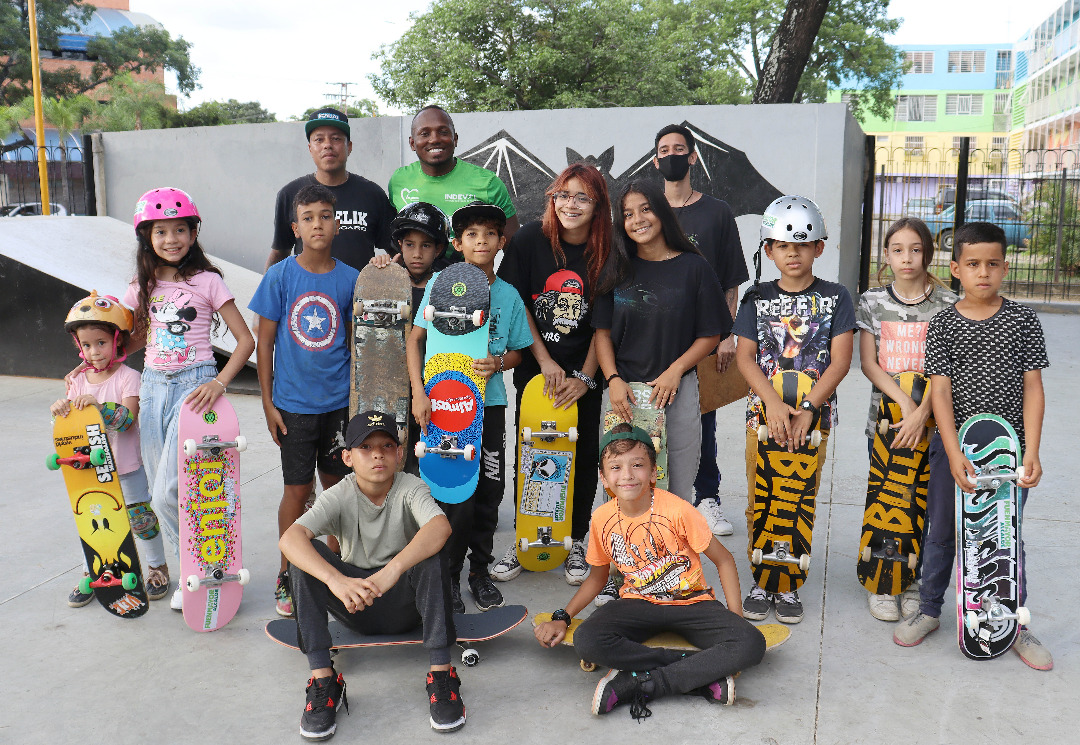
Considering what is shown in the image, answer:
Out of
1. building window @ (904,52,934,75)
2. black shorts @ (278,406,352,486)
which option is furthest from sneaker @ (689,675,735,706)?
building window @ (904,52,934,75)

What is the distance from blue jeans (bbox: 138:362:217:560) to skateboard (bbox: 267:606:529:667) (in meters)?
0.69

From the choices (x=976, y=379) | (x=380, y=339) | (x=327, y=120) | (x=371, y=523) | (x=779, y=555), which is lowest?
(x=779, y=555)

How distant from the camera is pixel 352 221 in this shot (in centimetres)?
386

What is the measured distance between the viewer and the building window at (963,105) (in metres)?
71.8

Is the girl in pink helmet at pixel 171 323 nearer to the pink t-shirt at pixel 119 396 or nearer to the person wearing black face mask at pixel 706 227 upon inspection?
the pink t-shirt at pixel 119 396

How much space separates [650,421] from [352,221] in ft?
5.40

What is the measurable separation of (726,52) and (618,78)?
27.2 ft

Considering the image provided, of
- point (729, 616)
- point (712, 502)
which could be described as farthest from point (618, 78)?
point (729, 616)

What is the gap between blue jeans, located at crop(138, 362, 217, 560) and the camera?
10.7ft

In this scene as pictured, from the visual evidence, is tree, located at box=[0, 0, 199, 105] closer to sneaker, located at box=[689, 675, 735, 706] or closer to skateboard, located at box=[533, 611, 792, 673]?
skateboard, located at box=[533, 611, 792, 673]

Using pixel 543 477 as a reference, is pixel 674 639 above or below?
below

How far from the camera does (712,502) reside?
4.21 meters

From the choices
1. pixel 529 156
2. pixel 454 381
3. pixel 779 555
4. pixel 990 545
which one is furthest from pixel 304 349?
pixel 529 156

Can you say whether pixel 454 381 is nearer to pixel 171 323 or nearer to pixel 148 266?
pixel 171 323
